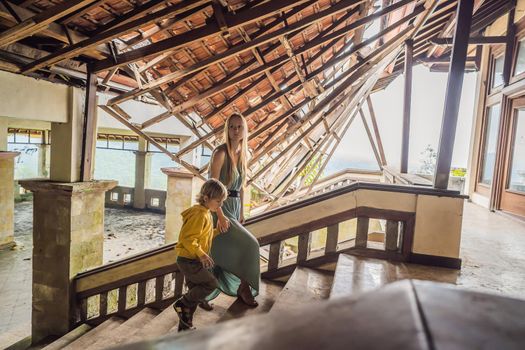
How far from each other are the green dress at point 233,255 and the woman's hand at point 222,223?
1.9 inches

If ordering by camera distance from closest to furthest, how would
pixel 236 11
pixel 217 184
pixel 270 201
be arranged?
pixel 217 184
pixel 236 11
pixel 270 201

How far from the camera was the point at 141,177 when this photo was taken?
14.1 metres

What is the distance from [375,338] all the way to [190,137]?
9.71 m

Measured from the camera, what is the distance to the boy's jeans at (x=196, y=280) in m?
2.34

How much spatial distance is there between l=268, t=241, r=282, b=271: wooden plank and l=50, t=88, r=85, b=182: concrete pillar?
2942 mm

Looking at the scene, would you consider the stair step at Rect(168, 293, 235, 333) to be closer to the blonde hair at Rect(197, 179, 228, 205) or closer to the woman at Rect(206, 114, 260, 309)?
the woman at Rect(206, 114, 260, 309)

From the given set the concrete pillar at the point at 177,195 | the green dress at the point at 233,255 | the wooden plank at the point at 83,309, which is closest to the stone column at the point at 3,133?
the concrete pillar at the point at 177,195

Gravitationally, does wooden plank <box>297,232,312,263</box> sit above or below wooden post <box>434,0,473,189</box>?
below

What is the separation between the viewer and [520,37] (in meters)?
5.31

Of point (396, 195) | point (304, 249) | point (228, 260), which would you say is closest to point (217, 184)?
point (228, 260)

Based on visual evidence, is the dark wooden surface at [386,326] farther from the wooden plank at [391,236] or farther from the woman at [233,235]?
the wooden plank at [391,236]

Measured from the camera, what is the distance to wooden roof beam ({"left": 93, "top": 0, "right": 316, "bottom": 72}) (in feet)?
9.32

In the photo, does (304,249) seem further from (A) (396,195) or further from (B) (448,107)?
(B) (448,107)

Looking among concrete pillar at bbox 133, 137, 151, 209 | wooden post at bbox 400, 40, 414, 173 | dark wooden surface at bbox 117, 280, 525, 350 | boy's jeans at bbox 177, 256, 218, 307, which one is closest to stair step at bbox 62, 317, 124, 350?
boy's jeans at bbox 177, 256, 218, 307
